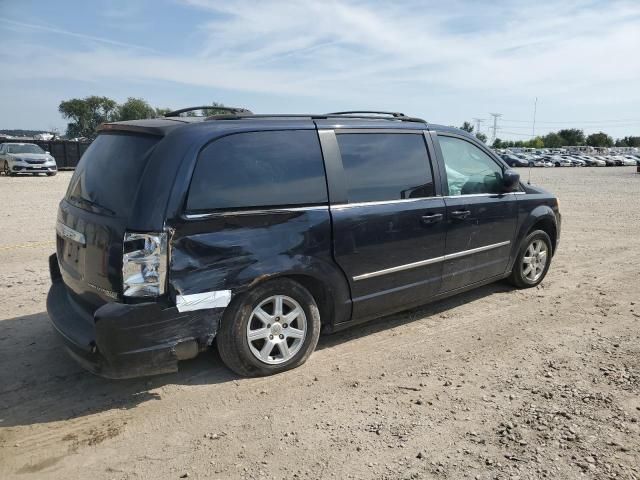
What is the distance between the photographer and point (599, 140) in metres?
139

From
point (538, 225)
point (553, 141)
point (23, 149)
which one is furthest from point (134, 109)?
point (553, 141)

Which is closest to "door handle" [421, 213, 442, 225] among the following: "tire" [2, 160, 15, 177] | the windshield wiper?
the windshield wiper

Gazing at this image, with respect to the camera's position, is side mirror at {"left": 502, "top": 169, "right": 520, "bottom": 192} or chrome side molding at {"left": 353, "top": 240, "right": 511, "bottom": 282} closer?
chrome side molding at {"left": 353, "top": 240, "right": 511, "bottom": 282}

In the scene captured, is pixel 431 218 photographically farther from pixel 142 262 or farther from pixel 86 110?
pixel 86 110

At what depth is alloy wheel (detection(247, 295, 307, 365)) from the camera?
11.7 feet

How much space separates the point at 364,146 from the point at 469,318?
2061mm

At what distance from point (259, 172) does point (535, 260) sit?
383 centimetres

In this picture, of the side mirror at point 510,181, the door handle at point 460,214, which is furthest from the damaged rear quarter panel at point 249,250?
the side mirror at point 510,181

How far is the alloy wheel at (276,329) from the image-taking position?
3.57m

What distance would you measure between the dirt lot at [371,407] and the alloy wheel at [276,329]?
0.62 feet

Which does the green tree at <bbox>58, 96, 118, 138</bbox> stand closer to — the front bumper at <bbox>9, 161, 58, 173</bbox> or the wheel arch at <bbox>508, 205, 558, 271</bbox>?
the front bumper at <bbox>9, 161, 58, 173</bbox>

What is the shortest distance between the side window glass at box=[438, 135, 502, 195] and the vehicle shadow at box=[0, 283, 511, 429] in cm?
163

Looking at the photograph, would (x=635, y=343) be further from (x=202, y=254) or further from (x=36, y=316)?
(x=36, y=316)

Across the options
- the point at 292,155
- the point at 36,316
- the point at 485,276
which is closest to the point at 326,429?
the point at 292,155
